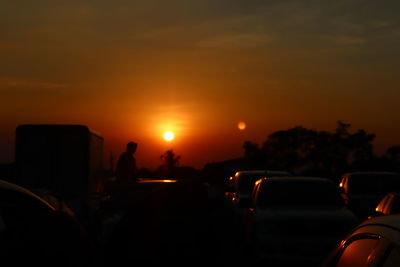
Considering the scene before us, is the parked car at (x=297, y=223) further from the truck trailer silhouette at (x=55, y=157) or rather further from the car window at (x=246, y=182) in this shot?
the car window at (x=246, y=182)

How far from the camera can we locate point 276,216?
13.8 metres

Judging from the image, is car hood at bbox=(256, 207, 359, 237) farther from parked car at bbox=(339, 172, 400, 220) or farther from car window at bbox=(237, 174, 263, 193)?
car window at bbox=(237, 174, 263, 193)

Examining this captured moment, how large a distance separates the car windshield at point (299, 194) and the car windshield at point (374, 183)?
6286mm

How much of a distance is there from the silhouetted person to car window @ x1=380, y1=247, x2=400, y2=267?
1318 cm

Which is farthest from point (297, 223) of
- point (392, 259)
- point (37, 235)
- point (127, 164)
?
point (392, 259)

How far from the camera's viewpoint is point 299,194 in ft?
48.9

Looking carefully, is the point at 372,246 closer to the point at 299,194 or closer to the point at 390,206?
the point at 390,206

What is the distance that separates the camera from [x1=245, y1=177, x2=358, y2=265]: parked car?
43.6ft

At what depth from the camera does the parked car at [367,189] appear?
20.8m

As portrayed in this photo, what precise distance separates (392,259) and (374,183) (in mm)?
17937

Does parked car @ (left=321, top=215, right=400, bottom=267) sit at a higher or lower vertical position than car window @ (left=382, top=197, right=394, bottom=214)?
higher

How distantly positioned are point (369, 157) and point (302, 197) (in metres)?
62.8

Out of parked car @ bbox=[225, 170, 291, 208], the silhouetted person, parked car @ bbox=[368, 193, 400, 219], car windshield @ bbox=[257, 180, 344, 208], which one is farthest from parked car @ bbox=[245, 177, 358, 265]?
parked car @ bbox=[225, 170, 291, 208]

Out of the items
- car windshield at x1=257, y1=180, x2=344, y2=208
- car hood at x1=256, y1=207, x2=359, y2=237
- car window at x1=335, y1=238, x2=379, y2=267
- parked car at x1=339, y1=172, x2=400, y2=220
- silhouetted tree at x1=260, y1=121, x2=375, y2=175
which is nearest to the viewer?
car window at x1=335, y1=238, x2=379, y2=267
